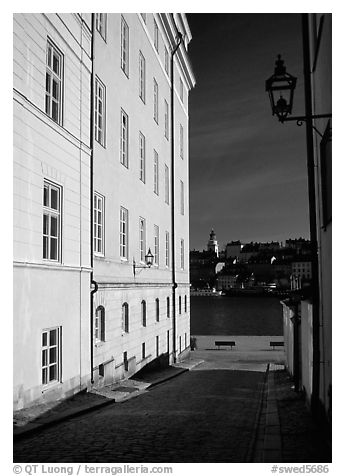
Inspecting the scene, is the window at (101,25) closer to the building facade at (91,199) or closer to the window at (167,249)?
the building facade at (91,199)

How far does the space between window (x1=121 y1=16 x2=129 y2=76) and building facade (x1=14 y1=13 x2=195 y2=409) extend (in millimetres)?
39

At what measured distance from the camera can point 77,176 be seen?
11609 mm

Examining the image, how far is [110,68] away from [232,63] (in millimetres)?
7753

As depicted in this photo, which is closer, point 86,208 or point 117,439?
point 117,439

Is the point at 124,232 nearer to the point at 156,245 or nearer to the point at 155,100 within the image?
the point at 156,245

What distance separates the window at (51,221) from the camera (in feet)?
32.3

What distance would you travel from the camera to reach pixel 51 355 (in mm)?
10000

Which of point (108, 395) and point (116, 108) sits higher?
point (116, 108)

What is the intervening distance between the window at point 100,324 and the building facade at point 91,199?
0.03 metres

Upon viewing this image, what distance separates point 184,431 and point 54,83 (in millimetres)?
6961

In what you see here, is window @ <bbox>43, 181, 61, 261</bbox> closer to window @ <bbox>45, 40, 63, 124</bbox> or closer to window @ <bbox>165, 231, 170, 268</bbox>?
window @ <bbox>45, 40, 63, 124</bbox>

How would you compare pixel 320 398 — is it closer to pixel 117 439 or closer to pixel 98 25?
pixel 117 439

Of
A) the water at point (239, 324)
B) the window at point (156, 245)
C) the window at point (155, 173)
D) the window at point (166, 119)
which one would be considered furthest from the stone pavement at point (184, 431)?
the water at point (239, 324)
